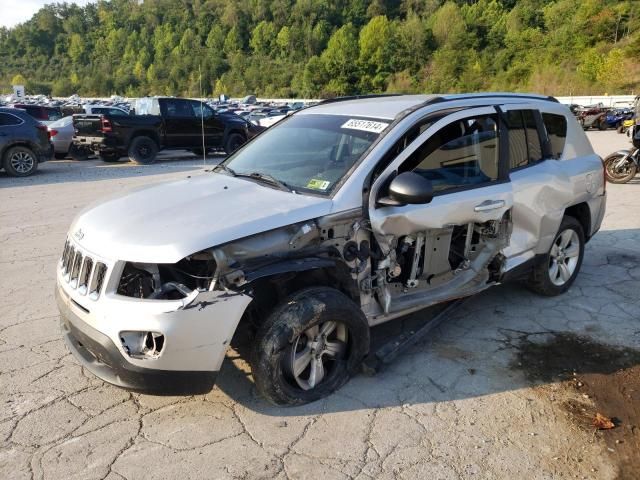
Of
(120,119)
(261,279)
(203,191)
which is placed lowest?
(120,119)

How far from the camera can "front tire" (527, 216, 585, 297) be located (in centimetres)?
463

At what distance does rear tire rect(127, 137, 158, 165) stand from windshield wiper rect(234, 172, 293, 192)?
12.0 metres

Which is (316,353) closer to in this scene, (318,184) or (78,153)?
(318,184)

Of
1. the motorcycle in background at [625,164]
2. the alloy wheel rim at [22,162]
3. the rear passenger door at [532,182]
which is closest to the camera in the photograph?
the rear passenger door at [532,182]

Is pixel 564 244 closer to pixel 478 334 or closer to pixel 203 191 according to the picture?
pixel 478 334

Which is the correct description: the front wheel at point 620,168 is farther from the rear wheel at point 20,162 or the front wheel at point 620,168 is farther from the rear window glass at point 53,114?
the rear window glass at point 53,114

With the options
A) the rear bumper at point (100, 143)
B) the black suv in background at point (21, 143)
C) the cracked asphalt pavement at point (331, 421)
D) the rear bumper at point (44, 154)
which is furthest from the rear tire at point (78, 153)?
the cracked asphalt pavement at point (331, 421)

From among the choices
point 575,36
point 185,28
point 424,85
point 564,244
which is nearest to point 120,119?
point 564,244

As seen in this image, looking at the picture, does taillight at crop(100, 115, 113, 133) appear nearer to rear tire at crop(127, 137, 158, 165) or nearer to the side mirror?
rear tire at crop(127, 137, 158, 165)

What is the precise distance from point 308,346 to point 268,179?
3.87 ft

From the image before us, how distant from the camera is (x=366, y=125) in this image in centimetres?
362

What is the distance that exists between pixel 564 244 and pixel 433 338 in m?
1.81

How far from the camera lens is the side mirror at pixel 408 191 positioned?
3.08m

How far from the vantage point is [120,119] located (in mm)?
14289
